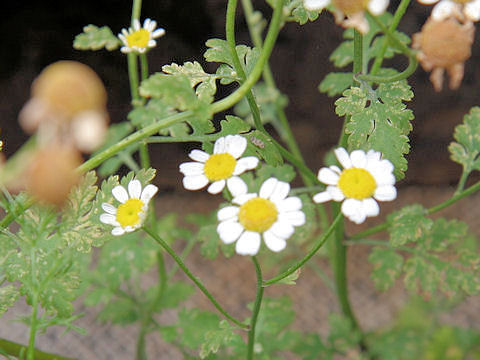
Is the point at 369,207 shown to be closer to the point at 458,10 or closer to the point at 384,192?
the point at 384,192

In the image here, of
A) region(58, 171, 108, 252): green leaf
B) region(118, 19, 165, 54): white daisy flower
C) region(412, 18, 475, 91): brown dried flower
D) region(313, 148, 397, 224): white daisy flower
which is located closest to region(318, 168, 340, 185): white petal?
region(313, 148, 397, 224): white daisy flower

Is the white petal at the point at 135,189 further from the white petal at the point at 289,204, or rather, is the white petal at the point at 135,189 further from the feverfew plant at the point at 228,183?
the white petal at the point at 289,204

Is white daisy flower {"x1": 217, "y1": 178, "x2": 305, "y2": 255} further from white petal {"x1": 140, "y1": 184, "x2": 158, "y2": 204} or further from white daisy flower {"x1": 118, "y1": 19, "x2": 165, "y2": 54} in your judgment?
white daisy flower {"x1": 118, "y1": 19, "x2": 165, "y2": 54}

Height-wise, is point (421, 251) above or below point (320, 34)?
below

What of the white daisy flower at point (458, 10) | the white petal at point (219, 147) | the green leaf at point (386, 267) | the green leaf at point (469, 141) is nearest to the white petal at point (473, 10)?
the white daisy flower at point (458, 10)

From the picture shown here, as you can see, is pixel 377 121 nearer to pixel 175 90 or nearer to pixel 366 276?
pixel 175 90

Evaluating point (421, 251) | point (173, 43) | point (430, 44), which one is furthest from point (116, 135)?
point (430, 44)
